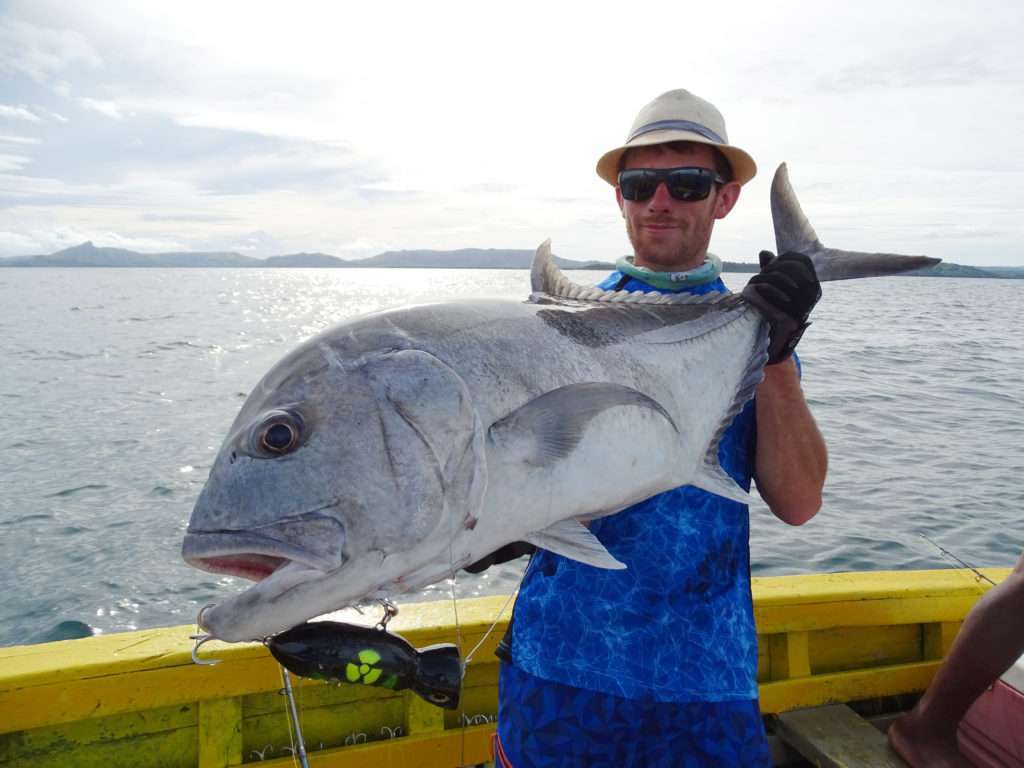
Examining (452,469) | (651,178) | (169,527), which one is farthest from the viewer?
(169,527)

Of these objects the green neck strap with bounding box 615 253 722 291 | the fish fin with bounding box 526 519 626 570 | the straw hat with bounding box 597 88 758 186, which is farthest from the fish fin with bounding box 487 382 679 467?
the straw hat with bounding box 597 88 758 186

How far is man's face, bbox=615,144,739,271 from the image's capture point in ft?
8.55

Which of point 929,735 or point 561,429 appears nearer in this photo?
point 561,429

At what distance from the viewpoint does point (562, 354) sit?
1939 millimetres

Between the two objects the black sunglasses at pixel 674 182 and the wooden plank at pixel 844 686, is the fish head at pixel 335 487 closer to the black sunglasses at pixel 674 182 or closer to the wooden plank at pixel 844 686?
the black sunglasses at pixel 674 182

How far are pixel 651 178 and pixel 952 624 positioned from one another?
3.25 metres

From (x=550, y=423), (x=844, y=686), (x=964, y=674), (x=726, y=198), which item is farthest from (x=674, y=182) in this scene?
(x=844, y=686)

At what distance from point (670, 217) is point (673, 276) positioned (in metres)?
0.21

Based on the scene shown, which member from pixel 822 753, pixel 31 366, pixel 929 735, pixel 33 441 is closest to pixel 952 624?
pixel 929 735

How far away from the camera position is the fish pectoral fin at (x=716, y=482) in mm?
2105

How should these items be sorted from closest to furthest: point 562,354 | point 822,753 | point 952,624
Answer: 1. point 562,354
2. point 822,753
3. point 952,624

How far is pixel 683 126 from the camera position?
257 cm

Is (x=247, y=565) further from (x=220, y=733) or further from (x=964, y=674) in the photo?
(x=964, y=674)

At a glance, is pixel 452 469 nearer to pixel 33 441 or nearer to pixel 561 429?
pixel 561 429
